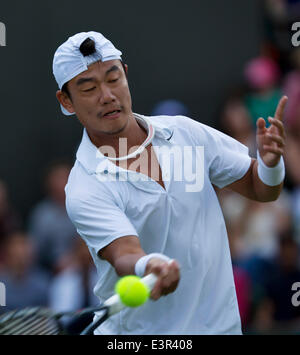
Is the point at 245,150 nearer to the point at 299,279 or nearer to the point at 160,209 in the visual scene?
the point at 160,209

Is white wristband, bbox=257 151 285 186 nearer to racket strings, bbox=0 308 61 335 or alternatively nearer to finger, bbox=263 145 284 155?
finger, bbox=263 145 284 155

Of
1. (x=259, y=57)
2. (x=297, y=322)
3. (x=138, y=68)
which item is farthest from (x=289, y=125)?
(x=297, y=322)

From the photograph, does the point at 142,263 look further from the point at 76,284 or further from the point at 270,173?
the point at 76,284

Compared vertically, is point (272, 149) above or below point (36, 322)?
above

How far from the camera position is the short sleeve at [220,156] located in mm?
4035

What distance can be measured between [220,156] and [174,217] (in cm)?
43

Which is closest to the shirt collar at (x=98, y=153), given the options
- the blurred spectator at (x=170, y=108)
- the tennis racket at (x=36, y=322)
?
the tennis racket at (x=36, y=322)

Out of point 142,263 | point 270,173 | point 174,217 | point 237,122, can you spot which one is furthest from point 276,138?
point 237,122

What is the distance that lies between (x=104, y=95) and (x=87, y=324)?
3.74ft

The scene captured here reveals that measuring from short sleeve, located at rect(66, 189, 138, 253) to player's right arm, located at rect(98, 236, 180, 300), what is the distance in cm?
4

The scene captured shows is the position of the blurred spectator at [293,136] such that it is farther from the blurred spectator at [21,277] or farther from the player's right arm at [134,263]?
the player's right arm at [134,263]

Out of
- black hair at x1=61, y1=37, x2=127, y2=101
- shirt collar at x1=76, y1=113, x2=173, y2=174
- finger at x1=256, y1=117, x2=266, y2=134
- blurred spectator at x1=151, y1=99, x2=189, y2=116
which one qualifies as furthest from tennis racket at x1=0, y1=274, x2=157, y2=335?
blurred spectator at x1=151, y1=99, x2=189, y2=116

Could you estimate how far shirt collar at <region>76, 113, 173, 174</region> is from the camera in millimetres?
3863

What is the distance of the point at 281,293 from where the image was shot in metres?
6.28
